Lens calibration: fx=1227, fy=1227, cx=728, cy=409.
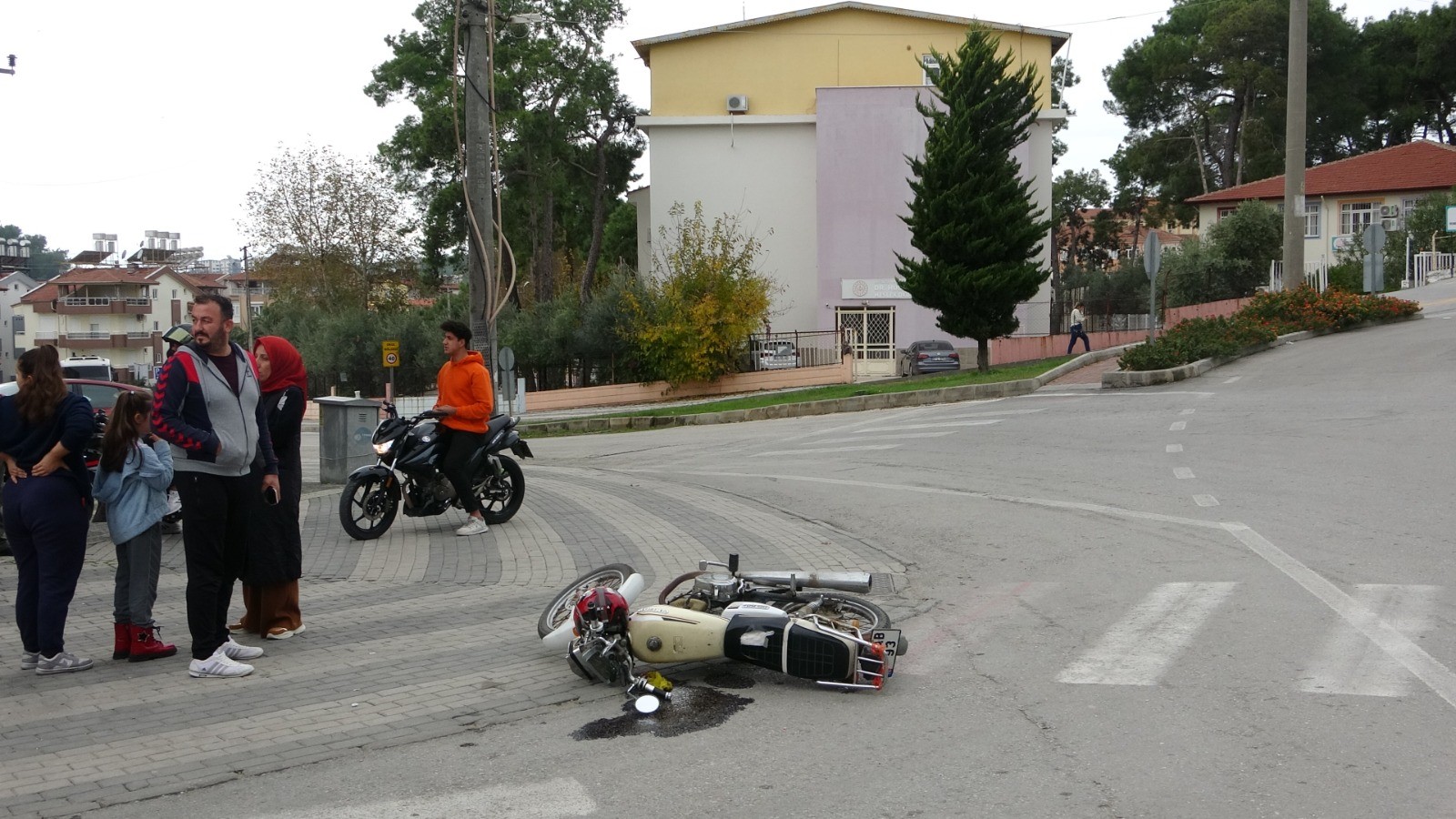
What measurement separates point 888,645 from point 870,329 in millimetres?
41779

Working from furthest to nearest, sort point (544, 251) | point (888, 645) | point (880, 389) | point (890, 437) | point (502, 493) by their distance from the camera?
point (544, 251) < point (880, 389) < point (890, 437) < point (502, 493) < point (888, 645)

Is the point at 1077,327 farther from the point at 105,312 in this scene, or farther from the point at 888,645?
the point at 105,312

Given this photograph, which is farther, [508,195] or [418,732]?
[508,195]

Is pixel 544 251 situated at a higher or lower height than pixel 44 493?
higher

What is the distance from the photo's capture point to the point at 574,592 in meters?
7.23

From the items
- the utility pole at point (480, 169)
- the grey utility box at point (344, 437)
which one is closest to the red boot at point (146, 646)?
the grey utility box at point (344, 437)

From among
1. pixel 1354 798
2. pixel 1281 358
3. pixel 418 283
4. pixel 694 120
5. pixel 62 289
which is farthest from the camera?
pixel 62 289

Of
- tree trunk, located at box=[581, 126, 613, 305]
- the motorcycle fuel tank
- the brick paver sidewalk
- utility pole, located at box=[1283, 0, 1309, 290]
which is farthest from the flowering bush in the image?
tree trunk, located at box=[581, 126, 613, 305]

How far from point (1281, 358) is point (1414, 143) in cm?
4178

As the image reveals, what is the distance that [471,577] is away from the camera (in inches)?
363

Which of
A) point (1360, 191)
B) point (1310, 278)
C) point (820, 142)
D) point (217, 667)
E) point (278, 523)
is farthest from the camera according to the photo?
point (1360, 191)

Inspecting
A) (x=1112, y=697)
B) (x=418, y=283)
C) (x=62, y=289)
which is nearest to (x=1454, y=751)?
(x=1112, y=697)

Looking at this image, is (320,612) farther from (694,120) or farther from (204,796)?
(694,120)

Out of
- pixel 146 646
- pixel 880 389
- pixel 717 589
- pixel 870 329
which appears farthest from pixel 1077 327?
pixel 146 646
